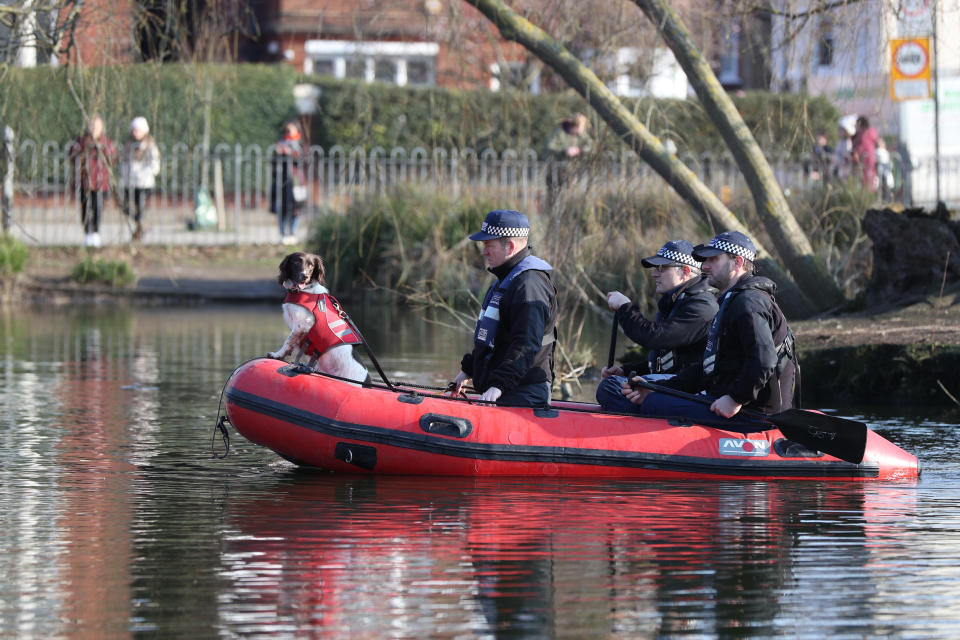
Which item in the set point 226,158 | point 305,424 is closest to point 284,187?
point 226,158

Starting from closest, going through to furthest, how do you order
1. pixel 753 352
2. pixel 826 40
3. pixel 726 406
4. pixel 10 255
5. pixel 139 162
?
1. pixel 753 352
2. pixel 726 406
3. pixel 826 40
4. pixel 10 255
5. pixel 139 162

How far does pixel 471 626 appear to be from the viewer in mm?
6090

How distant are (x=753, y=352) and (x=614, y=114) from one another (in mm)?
5467

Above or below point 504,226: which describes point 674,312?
below

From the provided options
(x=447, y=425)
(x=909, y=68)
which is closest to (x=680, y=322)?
(x=447, y=425)

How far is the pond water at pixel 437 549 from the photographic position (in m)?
6.18

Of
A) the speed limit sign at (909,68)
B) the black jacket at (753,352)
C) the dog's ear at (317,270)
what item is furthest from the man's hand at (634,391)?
the speed limit sign at (909,68)

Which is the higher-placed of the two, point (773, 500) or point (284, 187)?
point (284, 187)

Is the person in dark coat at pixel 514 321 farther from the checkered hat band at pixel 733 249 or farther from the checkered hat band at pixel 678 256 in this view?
the checkered hat band at pixel 733 249

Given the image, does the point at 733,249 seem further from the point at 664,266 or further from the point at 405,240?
the point at 405,240

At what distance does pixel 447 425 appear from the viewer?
910cm

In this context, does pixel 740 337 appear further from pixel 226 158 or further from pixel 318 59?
pixel 318 59

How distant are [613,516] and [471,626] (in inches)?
85.9

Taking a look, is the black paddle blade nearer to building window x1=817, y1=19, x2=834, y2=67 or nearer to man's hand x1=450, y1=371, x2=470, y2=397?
man's hand x1=450, y1=371, x2=470, y2=397
